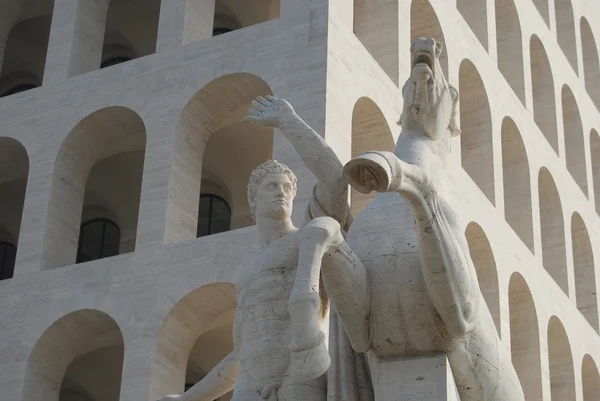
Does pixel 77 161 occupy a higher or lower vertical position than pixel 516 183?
lower

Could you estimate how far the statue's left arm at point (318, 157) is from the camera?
780 centimetres

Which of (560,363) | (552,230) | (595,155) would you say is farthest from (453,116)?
(595,155)

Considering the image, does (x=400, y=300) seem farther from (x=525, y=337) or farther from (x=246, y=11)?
(x=246, y=11)

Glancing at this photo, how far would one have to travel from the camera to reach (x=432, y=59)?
774 cm

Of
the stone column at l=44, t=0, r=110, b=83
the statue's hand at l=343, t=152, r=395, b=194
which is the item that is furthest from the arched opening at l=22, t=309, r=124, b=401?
the statue's hand at l=343, t=152, r=395, b=194

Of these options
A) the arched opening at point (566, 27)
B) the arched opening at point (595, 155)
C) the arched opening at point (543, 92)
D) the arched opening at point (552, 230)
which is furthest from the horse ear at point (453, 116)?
the arched opening at point (566, 27)

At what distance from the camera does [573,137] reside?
3794 centimetres

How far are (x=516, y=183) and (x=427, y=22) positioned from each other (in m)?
5.75

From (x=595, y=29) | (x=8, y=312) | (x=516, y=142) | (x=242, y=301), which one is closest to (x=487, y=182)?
(x=516, y=142)

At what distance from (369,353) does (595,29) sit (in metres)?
37.3

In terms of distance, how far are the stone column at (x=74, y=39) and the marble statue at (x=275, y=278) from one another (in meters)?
17.6

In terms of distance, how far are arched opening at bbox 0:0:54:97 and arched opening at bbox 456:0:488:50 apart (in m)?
9.96

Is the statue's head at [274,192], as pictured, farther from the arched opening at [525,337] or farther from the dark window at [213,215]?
the dark window at [213,215]

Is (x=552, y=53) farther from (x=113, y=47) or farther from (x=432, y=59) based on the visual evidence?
(x=432, y=59)
